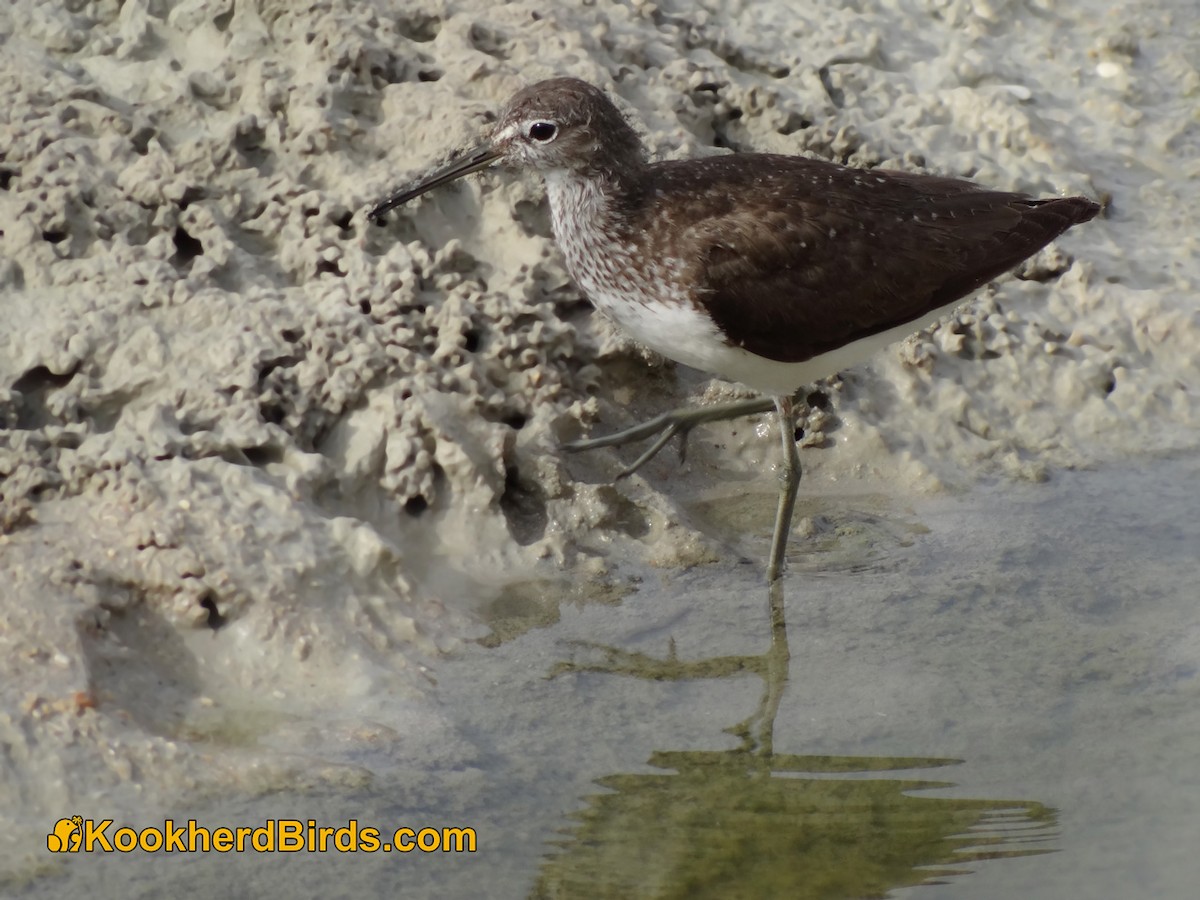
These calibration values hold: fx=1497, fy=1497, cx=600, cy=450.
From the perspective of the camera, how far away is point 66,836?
12.5ft

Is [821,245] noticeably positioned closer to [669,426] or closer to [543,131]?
[669,426]

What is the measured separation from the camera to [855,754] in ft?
14.5

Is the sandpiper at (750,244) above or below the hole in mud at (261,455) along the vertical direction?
above

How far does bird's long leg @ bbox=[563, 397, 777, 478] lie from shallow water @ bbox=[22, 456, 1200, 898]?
1.91ft

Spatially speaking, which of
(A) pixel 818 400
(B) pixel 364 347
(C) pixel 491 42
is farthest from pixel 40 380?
(A) pixel 818 400

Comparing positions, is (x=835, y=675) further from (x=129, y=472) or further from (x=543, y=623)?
(x=129, y=472)

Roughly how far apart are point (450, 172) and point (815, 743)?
246 cm

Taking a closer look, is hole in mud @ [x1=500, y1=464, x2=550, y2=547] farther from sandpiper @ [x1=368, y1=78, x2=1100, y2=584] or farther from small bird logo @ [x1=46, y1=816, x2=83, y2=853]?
small bird logo @ [x1=46, y1=816, x2=83, y2=853]

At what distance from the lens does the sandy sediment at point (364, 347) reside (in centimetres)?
451

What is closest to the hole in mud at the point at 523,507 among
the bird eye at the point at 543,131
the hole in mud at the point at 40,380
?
the bird eye at the point at 543,131

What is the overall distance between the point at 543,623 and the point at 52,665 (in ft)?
5.10

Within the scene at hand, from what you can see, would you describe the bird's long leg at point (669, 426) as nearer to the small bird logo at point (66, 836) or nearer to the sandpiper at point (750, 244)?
the sandpiper at point (750, 244)

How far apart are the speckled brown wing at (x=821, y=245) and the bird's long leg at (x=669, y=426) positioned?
0.49 m

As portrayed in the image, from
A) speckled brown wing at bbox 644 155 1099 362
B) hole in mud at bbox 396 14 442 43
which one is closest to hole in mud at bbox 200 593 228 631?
speckled brown wing at bbox 644 155 1099 362
